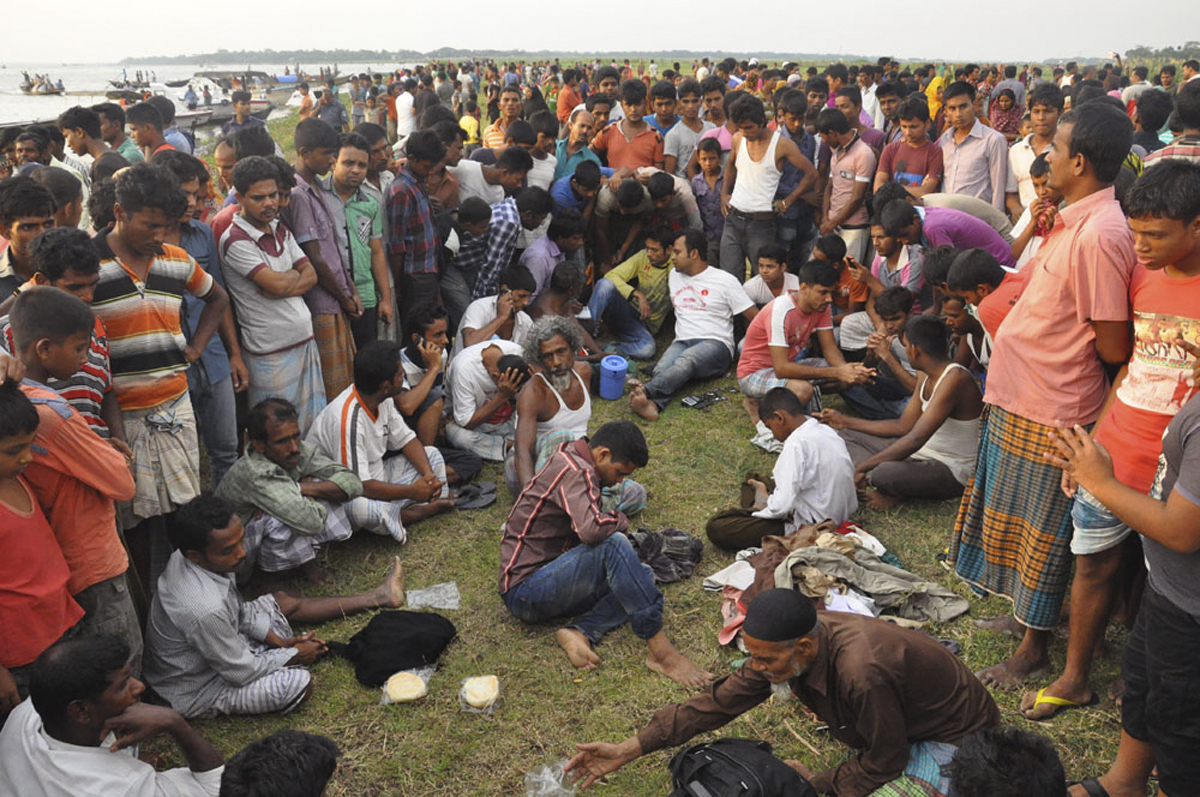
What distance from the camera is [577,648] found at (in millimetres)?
4102

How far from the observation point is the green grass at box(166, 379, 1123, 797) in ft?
11.3

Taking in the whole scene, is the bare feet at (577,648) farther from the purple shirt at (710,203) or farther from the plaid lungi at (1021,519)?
the purple shirt at (710,203)

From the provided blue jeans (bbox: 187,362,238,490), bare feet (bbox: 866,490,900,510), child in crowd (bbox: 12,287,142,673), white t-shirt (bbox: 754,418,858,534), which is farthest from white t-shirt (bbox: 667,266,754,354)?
child in crowd (bbox: 12,287,142,673)

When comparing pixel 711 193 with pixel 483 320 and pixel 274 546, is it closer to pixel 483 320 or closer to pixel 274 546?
pixel 483 320

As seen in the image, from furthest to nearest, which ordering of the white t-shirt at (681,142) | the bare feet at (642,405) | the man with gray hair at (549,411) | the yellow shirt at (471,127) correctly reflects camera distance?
the yellow shirt at (471,127) → the white t-shirt at (681,142) → the bare feet at (642,405) → the man with gray hair at (549,411)

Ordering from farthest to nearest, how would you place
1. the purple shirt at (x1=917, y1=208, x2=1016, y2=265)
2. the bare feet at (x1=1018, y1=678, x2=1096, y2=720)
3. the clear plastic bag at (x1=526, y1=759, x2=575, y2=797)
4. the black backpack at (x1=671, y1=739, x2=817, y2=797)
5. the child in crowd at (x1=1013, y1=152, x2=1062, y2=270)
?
1. the purple shirt at (x1=917, y1=208, x2=1016, y2=265)
2. the child in crowd at (x1=1013, y1=152, x2=1062, y2=270)
3. the bare feet at (x1=1018, y1=678, x2=1096, y2=720)
4. the clear plastic bag at (x1=526, y1=759, x2=575, y2=797)
5. the black backpack at (x1=671, y1=739, x2=817, y2=797)

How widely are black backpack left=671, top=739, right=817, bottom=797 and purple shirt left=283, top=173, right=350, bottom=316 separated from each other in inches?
152

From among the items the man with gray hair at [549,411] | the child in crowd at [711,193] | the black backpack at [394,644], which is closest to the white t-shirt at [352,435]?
the man with gray hair at [549,411]

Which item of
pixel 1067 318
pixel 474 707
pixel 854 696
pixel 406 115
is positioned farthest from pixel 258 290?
pixel 406 115

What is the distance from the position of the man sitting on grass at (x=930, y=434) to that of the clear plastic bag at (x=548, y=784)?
2.79 meters

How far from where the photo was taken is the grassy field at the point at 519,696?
3449mm

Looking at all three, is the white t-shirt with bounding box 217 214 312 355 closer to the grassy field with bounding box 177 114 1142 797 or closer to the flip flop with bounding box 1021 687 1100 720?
the grassy field with bounding box 177 114 1142 797

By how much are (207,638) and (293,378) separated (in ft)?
6.74

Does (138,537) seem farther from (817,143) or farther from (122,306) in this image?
(817,143)
